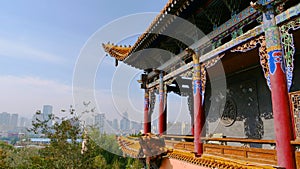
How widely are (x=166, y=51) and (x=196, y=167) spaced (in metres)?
3.69

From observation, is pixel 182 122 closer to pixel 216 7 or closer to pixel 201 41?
pixel 201 41

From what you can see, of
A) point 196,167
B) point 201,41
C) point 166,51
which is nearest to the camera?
point 196,167

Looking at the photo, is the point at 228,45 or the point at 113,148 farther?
the point at 113,148

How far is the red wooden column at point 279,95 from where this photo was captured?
2.91 meters

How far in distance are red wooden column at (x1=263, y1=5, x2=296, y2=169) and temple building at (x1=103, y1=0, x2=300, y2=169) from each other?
0.01 m

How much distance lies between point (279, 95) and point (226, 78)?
5.04 metres

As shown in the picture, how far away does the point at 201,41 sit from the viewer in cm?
521

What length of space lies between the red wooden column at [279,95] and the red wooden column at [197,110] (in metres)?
1.87

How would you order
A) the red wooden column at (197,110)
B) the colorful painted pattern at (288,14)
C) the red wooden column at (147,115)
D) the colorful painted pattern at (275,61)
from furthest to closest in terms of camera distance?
the red wooden column at (147,115), the red wooden column at (197,110), the colorful painted pattern at (275,61), the colorful painted pattern at (288,14)

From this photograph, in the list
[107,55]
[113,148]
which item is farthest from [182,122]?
[113,148]

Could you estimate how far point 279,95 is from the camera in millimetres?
3076

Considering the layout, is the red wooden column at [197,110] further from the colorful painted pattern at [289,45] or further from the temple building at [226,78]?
the colorful painted pattern at [289,45]

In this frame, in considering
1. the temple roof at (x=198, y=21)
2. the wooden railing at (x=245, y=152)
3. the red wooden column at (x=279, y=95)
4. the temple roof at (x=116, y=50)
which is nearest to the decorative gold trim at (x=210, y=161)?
the wooden railing at (x=245, y=152)

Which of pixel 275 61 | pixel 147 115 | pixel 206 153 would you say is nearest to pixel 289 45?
pixel 275 61
